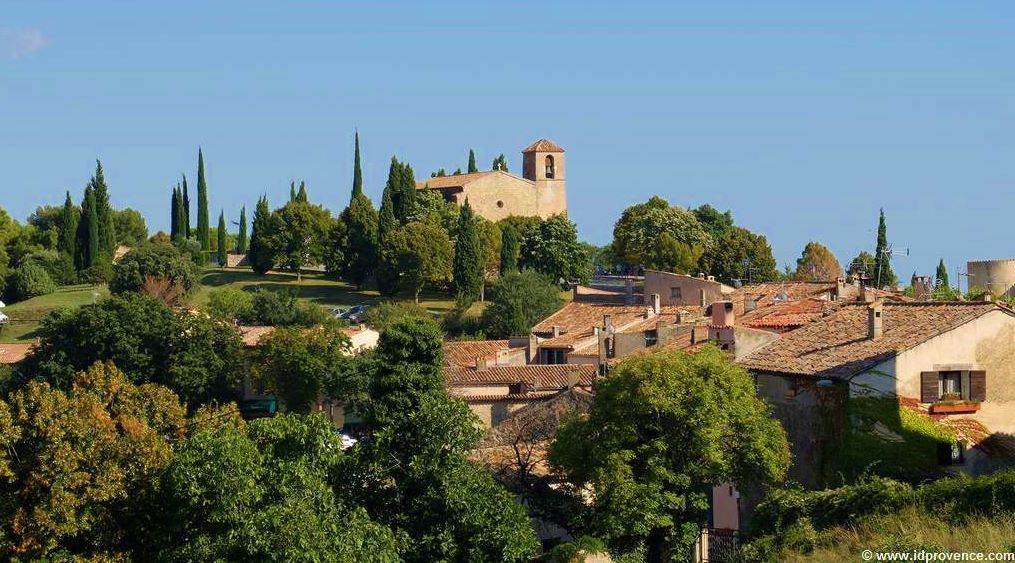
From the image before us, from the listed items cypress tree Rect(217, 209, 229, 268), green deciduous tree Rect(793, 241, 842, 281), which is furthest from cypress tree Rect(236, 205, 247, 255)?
green deciduous tree Rect(793, 241, 842, 281)

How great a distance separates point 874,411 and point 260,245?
83458 millimetres

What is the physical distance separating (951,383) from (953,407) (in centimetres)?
50

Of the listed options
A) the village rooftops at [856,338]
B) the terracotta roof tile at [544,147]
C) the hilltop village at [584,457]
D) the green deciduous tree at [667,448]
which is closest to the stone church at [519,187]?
the terracotta roof tile at [544,147]

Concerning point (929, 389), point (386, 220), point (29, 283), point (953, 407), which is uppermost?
point (386, 220)

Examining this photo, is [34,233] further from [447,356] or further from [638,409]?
[638,409]

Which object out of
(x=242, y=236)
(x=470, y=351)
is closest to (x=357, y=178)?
(x=242, y=236)

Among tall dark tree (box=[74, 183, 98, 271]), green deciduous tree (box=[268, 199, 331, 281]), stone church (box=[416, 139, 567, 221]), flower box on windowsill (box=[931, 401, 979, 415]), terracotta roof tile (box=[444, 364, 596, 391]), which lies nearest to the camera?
flower box on windowsill (box=[931, 401, 979, 415])

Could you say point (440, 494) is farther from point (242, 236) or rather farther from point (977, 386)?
point (242, 236)

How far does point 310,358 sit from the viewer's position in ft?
207

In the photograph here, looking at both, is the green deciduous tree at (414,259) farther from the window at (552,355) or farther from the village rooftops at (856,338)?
the village rooftops at (856,338)

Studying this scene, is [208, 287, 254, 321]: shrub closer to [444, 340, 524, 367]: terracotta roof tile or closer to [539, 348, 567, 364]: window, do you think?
[444, 340, 524, 367]: terracotta roof tile

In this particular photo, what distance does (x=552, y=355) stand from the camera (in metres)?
59.8

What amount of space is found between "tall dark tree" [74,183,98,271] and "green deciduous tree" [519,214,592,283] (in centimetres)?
2711

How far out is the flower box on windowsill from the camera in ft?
96.3
